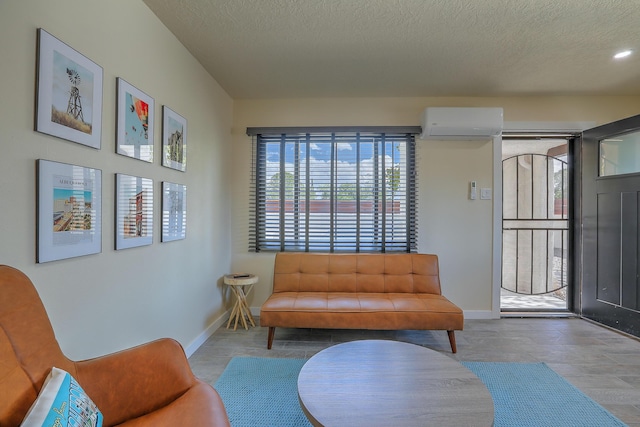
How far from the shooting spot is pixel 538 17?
1.89 m

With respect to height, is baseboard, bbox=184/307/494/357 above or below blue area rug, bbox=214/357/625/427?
above

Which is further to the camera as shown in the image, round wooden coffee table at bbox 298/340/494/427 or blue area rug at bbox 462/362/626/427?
blue area rug at bbox 462/362/626/427

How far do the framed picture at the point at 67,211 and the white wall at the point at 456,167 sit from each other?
2083mm

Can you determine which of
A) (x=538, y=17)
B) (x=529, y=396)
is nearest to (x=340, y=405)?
(x=529, y=396)

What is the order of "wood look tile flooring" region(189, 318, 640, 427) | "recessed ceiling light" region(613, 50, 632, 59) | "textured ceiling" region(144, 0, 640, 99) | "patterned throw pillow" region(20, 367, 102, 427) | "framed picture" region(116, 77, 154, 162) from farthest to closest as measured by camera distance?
1. "recessed ceiling light" region(613, 50, 632, 59)
2. "wood look tile flooring" region(189, 318, 640, 427)
3. "textured ceiling" region(144, 0, 640, 99)
4. "framed picture" region(116, 77, 154, 162)
5. "patterned throw pillow" region(20, 367, 102, 427)

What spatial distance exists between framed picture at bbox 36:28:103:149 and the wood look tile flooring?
171 centimetres

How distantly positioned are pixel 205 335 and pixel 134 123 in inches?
73.7

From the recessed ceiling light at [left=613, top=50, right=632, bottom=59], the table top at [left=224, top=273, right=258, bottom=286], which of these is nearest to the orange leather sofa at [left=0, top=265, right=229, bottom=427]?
the table top at [left=224, top=273, right=258, bottom=286]

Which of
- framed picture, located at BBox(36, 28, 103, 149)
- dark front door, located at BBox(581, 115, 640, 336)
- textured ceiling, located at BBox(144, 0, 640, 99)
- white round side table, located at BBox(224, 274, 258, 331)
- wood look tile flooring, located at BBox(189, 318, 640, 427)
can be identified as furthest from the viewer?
white round side table, located at BBox(224, 274, 258, 331)

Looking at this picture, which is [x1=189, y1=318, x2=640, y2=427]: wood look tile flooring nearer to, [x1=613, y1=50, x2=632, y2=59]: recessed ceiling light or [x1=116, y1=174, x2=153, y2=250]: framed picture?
[x1=116, y1=174, x2=153, y2=250]: framed picture

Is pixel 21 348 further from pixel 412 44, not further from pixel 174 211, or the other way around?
pixel 412 44

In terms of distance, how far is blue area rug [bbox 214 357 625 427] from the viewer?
1614 millimetres

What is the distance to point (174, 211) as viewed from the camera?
2.15 metres

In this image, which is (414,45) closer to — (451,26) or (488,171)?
(451,26)
